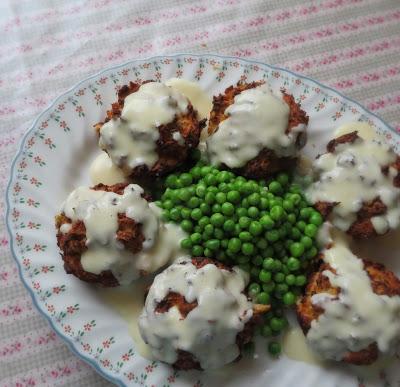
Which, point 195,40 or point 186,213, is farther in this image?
point 195,40

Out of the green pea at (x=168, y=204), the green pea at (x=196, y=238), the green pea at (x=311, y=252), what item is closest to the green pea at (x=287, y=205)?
the green pea at (x=311, y=252)

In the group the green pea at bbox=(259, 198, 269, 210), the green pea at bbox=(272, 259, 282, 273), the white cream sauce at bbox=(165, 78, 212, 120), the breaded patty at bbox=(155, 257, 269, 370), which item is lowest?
the breaded patty at bbox=(155, 257, 269, 370)

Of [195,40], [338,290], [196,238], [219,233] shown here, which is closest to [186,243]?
[196,238]

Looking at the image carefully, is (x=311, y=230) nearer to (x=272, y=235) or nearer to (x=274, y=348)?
(x=272, y=235)

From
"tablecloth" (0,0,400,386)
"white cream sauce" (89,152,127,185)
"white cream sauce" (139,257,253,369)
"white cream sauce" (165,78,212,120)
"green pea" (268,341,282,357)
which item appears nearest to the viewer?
"white cream sauce" (139,257,253,369)

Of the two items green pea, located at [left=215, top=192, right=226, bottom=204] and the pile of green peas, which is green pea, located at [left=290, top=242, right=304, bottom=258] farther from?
green pea, located at [left=215, top=192, right=226, bottom=204]

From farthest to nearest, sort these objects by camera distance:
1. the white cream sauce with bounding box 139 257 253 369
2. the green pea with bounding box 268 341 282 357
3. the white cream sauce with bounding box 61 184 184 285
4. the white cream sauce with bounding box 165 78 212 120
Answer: the white cream sauce with bounding box 165 78 212 120
the green pea with bounding box 268 341 282 357
the white cream sauce with bounding box 61 184 184 285
the white cream sauce with bounding box 139 257 253 369

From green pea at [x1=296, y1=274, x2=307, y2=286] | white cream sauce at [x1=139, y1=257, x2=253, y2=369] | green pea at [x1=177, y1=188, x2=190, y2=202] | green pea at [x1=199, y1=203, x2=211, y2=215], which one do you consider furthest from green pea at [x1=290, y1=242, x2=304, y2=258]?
green pea at [x1=177, y1=188, x2=190, y2=202]
